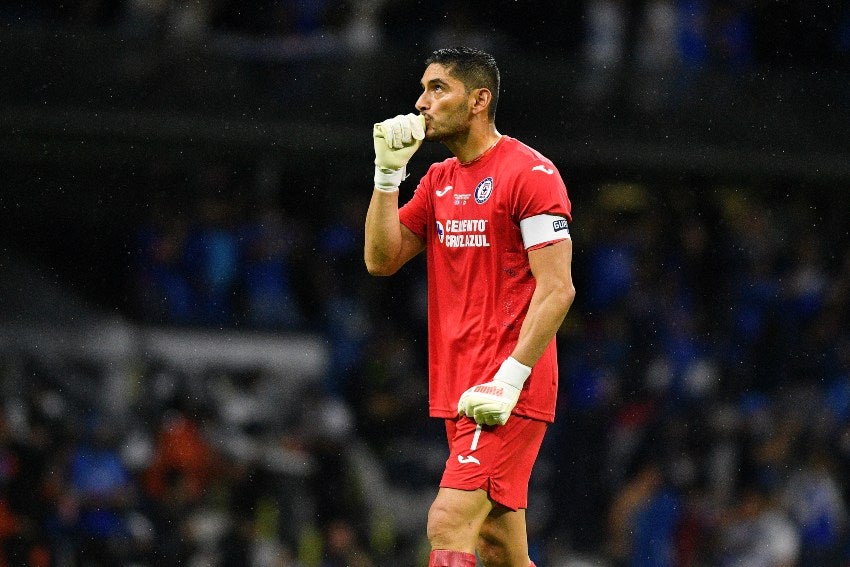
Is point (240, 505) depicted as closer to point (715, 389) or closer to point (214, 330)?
point (214, 330)

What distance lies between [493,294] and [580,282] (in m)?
7.86

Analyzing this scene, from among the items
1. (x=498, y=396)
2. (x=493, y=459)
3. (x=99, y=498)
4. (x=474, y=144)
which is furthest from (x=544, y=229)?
(x=99, y=498)

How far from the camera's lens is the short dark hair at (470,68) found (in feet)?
17.5

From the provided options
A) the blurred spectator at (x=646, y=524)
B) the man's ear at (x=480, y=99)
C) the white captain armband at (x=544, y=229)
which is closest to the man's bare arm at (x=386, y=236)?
the man's ear at (x=480, y=99)

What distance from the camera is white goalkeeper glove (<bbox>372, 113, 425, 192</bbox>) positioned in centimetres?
521

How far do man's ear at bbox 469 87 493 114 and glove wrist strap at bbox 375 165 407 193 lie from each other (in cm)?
35

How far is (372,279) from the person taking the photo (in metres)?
13.1

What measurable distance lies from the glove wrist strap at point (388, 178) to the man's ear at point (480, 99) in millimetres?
348

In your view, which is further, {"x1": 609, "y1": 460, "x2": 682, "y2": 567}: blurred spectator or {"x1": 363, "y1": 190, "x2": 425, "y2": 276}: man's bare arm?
{"x1": 609, "y1": 460, "x2": 682, "y2": 567}: blurred spectator

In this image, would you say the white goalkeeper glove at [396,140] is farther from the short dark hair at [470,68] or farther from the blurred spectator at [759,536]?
the blurred spectator at [759,536]

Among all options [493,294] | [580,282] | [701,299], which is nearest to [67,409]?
[580,282]

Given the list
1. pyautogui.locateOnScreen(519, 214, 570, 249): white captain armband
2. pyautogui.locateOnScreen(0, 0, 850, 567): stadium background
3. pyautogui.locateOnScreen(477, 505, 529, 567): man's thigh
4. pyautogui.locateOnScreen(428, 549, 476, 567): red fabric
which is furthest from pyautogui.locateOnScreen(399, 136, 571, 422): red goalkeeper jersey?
pyautogui.locateOnScreen(0, 0, 850, 567): stadium background

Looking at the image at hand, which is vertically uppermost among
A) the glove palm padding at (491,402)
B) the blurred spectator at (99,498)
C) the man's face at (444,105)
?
the man's face at (444,105)

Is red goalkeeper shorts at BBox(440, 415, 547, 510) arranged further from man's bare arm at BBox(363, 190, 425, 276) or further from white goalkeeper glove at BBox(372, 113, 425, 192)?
white goalkeeper glove at BBox(372, 113, 425, 192)
